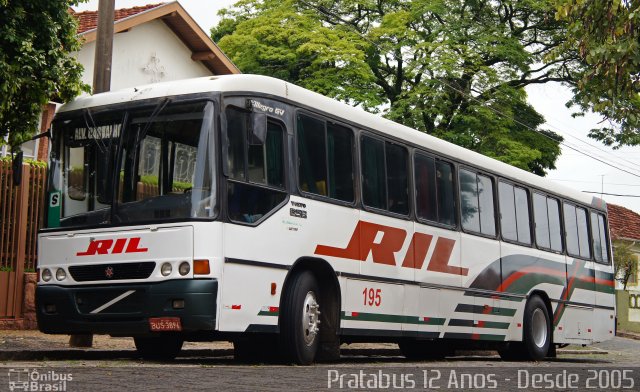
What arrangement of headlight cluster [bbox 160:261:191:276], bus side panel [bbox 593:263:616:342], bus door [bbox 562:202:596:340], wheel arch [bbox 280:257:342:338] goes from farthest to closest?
bus side panel [bbox 593:263:616:342]
bus door [bbox 562:202:596:340]
wheel arch [bbox 280:257:342:338]
headlight cluster [bbox 160:261:191:276]

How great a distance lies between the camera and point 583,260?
68.7 feet

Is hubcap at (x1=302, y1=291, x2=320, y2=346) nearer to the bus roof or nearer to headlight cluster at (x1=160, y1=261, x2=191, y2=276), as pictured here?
headlight cluster at (x1=160, y1=261, x2=191, y2=276)

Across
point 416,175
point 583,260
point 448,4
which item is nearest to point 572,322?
point 583,260

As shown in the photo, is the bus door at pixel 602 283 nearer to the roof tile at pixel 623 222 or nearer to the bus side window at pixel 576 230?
the bus side window at pixel 576 230

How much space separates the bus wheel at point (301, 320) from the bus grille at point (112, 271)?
1593mm

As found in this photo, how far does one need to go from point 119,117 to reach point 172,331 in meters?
2.52

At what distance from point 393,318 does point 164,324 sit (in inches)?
157

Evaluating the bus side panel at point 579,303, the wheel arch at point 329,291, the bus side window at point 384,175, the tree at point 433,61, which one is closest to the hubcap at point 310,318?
the wheel arch at point 329,291

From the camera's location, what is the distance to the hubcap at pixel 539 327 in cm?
1884

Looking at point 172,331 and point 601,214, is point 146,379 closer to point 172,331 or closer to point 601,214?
point 172,331

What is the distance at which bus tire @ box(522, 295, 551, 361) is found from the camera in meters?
18.5

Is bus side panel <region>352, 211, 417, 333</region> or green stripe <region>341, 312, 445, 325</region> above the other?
bus side panel <region>352, 211, 417, 333</region>

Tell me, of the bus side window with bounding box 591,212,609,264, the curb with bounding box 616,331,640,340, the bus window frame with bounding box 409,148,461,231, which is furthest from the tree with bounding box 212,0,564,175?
the bus window frame with bounding box 409,148,461,231

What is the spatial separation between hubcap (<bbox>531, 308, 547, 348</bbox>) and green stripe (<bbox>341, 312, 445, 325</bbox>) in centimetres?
388
